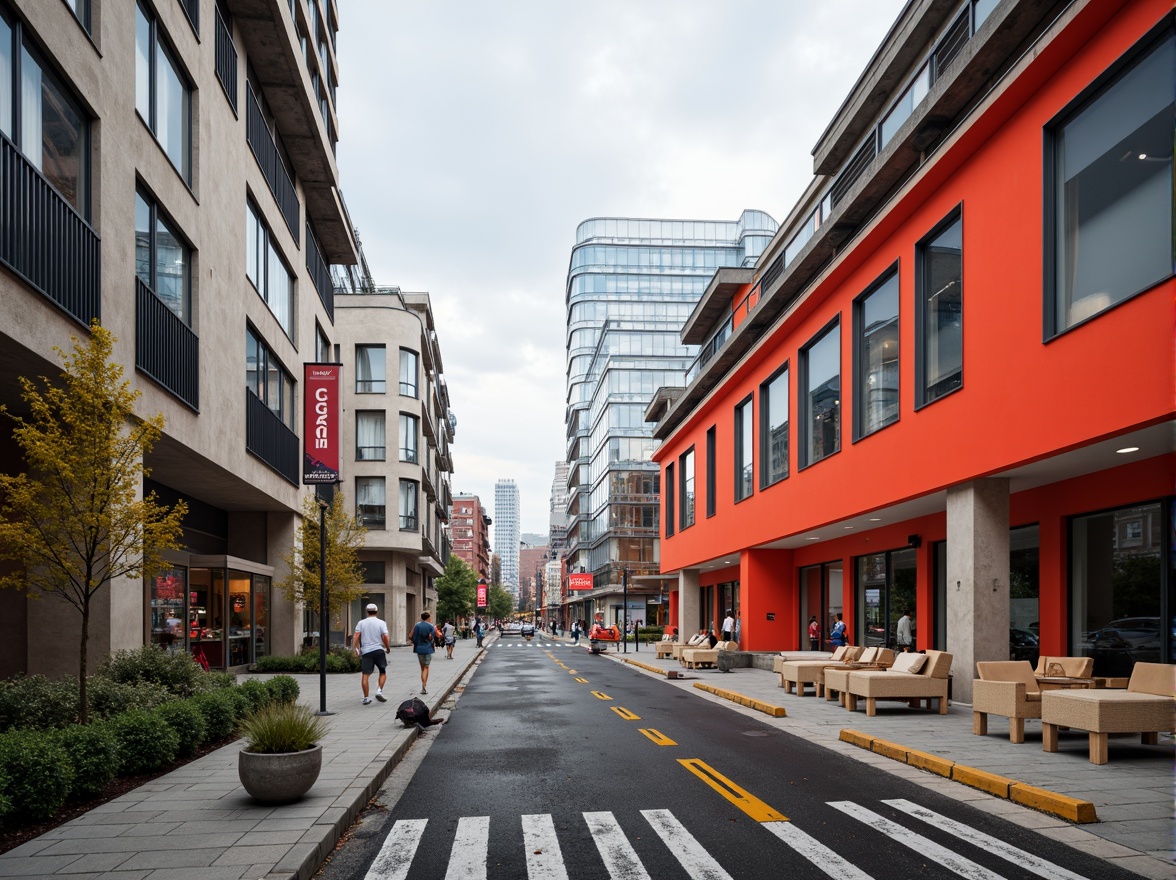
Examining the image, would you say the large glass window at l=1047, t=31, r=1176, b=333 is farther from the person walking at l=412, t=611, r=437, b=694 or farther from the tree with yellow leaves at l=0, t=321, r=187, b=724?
the person walking at l=412, t=611, r=437, b=694

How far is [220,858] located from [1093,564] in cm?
1478

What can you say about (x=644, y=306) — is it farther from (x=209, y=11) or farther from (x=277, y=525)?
(x=209, y=11)

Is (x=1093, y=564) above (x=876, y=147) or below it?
below

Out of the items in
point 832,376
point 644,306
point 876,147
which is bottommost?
point 832,376

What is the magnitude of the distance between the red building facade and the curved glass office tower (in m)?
55.3

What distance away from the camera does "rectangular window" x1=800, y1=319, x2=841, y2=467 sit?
23.4 metres

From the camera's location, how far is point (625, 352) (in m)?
91.2

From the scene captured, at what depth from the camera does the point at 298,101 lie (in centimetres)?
2386

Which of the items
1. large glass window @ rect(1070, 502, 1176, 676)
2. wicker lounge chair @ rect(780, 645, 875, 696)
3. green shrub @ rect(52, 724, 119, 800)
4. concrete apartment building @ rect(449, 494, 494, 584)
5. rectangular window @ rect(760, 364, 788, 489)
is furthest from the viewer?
concrete apartment building @ rect(449, 494, 494, 584)

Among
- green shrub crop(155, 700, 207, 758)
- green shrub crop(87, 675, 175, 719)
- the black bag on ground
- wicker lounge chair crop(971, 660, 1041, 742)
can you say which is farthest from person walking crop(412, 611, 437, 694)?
wicker lounge chair crop(971, 660, 1041, 742)

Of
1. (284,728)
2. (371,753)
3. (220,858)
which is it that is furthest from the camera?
(371,753)

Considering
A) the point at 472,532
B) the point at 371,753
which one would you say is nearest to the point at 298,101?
the point at 371,753

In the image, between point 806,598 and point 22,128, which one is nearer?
point 22,128

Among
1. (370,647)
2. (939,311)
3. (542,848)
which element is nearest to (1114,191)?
(939,311)
